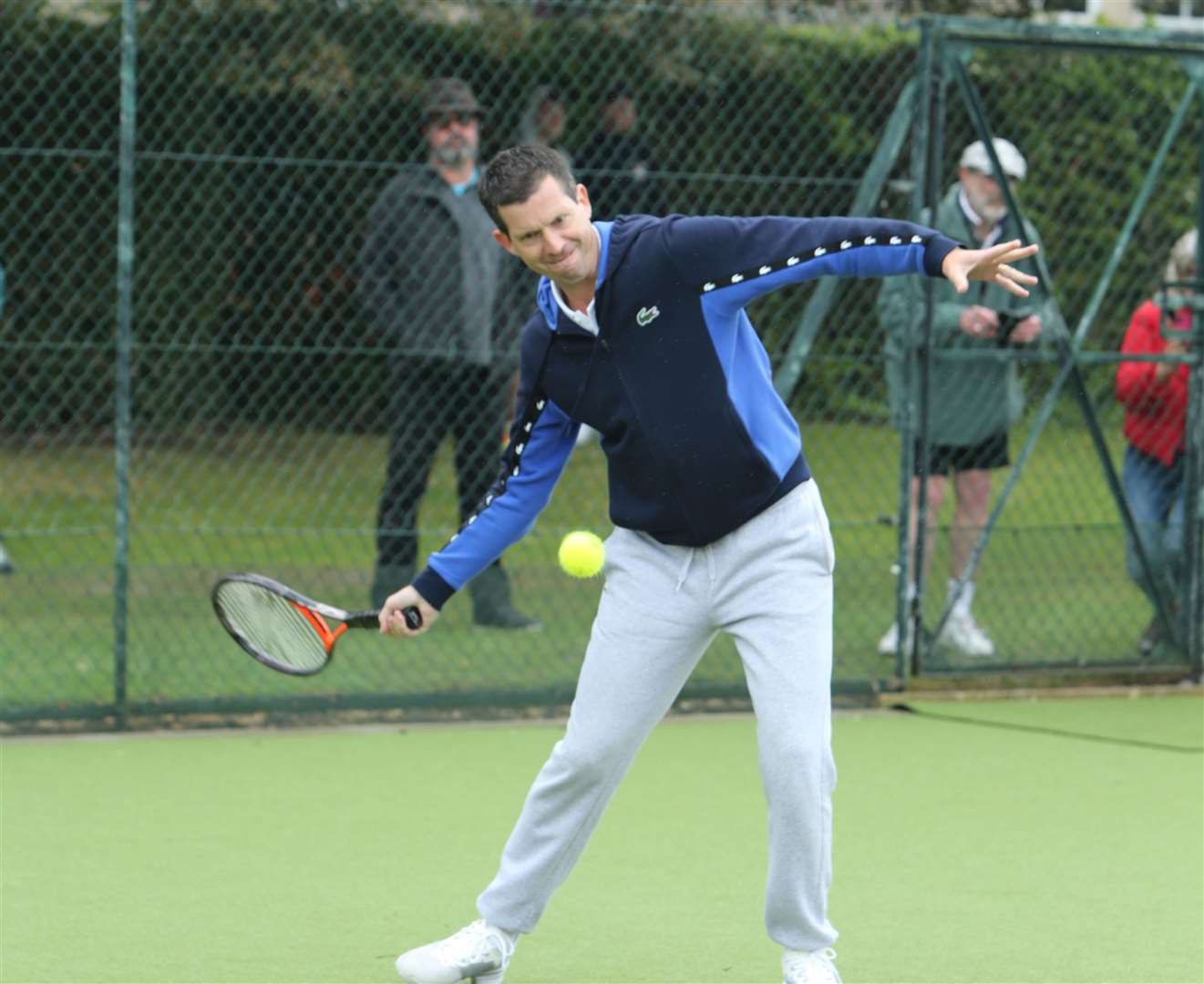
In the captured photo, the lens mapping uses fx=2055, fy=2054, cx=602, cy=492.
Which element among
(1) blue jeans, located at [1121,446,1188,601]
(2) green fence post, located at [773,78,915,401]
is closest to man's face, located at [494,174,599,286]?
(2) green fence post, located at [773,78,915,401]

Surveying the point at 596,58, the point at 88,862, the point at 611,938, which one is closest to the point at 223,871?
the point at 88,862

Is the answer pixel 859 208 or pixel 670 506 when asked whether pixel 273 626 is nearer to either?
pixel 670 506

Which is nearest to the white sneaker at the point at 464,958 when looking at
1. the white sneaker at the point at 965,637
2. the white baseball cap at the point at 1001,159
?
the white sneaker at the point at 965,637

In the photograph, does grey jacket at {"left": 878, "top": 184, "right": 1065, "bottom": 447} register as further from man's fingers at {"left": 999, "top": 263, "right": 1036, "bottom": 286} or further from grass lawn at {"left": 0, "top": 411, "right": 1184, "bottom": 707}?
man's fingers at {"left": 999, "top": 263, "right": 1036, "bottom": 286}

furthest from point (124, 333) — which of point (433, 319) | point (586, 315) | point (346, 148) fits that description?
point (586, 315)

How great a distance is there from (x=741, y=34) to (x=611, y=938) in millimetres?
4648

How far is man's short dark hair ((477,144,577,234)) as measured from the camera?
389 centimetres

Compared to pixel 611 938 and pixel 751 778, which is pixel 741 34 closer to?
pixel 751 778

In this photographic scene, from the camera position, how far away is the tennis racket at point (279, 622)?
421cm

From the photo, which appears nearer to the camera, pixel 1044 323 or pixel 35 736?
pixel 35 736

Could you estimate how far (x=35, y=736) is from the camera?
22.0 ft

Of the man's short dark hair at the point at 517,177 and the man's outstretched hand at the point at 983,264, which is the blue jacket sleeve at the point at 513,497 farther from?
the man's outstretched hand at the point at 983,264

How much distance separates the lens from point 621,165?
8016 mm

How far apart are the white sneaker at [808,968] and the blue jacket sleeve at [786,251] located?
127cm
